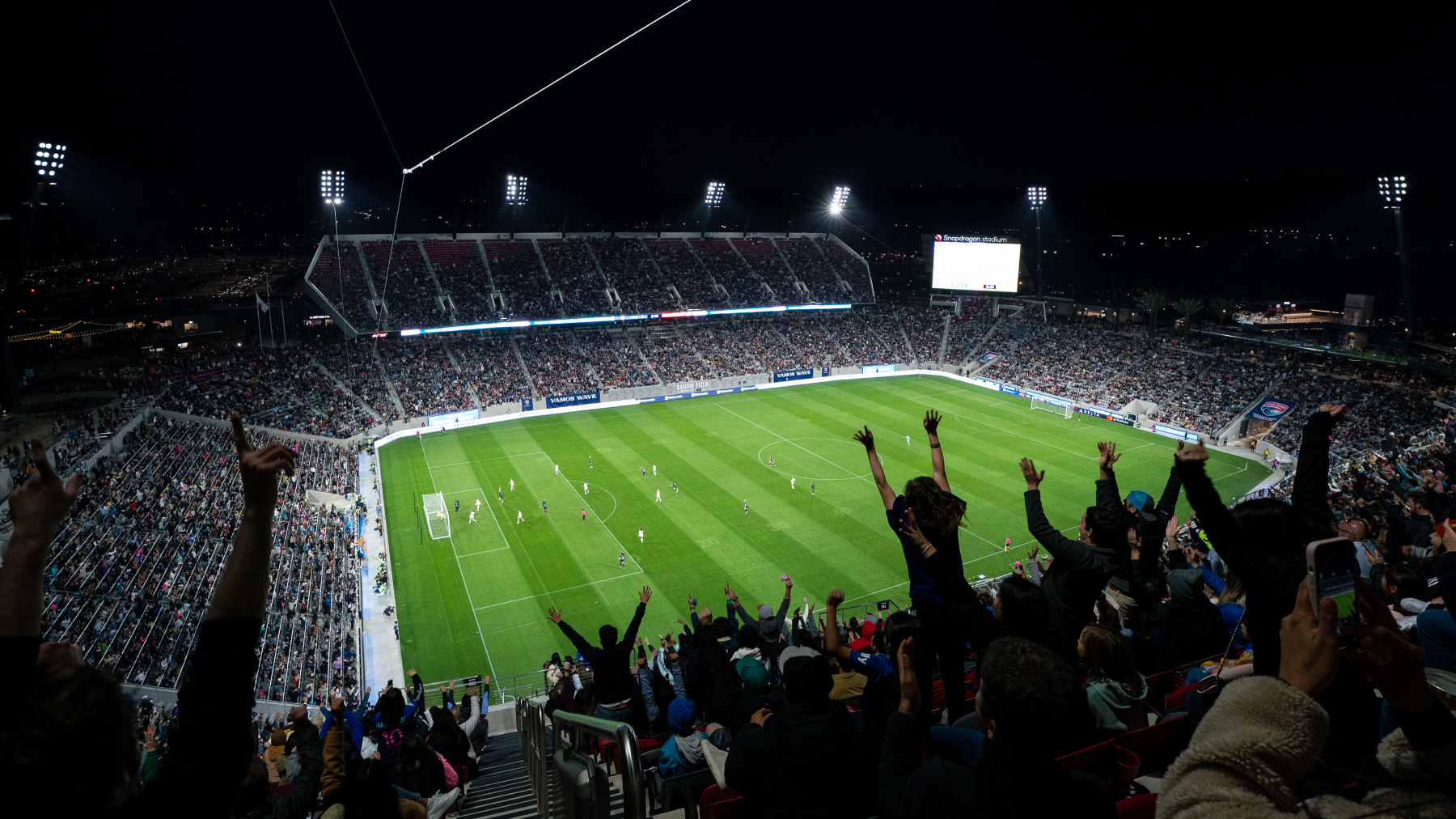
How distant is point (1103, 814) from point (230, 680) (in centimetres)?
288

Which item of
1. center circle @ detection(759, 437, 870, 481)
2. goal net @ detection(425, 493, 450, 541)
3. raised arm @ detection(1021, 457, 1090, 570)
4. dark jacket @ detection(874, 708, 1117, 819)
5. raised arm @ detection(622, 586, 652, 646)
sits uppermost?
raised arm @ detection(1021, 457, 1090, 570)

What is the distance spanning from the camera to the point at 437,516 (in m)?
32.6

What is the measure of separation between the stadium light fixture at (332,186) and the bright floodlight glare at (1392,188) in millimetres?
65076

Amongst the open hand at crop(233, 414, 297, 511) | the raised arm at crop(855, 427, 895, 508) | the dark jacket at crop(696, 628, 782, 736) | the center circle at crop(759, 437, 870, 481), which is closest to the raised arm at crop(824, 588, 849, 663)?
the dark jacket at crop(696, 628, 782, 736)

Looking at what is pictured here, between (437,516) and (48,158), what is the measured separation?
73.8ft

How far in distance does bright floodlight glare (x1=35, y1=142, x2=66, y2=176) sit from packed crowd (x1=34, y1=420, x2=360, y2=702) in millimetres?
11699

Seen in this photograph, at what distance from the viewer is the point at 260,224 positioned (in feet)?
278

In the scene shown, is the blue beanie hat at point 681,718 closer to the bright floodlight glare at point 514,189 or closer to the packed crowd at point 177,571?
the packed crowd at point 177,571

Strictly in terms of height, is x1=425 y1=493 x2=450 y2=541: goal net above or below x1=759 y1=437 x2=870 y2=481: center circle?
below

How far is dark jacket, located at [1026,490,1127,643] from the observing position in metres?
4.98

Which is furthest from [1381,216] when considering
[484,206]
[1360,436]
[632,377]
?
[484,206]

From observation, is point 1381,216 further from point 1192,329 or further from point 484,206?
point 484,206

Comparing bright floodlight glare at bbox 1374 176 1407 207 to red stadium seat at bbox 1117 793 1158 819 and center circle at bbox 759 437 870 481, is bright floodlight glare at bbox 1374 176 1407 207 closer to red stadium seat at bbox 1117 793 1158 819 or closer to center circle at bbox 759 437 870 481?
center circle at bbox 759 437 870 481

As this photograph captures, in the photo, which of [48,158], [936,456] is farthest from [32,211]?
[936,456]
